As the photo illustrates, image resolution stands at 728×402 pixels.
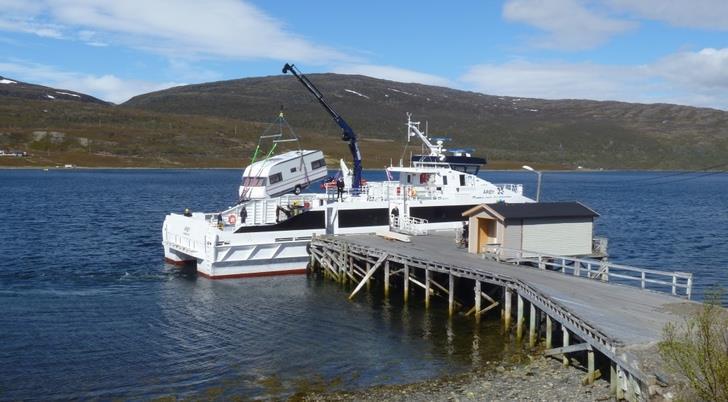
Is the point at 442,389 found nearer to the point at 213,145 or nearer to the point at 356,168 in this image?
the point at 356,168

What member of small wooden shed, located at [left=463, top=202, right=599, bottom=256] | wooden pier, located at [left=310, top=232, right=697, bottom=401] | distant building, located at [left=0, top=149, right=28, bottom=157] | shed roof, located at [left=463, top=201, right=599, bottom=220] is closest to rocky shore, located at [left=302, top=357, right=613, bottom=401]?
wooden pier, located at [left=310, top=232, right=697, bottom=401]

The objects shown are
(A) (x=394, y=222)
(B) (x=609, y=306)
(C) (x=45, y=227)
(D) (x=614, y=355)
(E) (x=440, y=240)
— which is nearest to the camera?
(D) (x=614, y=355)

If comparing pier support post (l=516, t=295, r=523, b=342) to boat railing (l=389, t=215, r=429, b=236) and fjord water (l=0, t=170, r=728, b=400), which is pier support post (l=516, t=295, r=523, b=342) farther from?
boat railing (l=389, t=215, r=429, b=236)

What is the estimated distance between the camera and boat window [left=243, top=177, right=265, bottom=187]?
39.4 m

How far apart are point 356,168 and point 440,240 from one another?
806 cm

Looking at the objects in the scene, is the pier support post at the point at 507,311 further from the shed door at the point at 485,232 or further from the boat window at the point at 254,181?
the boat window at the point at 254,181

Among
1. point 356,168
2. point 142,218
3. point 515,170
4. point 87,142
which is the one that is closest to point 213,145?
point 87,142

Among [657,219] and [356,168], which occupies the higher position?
[356,168]

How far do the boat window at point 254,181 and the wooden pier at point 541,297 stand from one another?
4453 mm

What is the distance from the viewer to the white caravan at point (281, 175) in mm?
39531

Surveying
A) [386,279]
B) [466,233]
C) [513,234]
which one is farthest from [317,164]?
[513,234]

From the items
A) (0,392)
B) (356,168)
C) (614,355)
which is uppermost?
(356,168)

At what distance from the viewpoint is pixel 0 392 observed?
2052 cm

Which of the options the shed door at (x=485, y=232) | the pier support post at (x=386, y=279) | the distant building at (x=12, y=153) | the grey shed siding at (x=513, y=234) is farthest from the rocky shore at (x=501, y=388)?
the distant building at (x=12, y=153)
